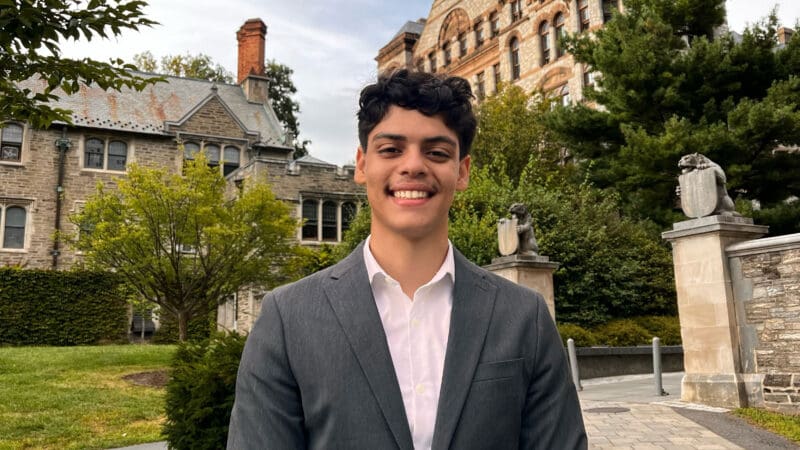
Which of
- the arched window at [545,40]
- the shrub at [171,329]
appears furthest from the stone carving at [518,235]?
the arched window at [545,40]

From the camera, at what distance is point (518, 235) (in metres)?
13.1

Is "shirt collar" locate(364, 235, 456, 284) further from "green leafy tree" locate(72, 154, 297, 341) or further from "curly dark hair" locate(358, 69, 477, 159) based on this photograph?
"green leafy tree" locate(72, 154, 297, 341)

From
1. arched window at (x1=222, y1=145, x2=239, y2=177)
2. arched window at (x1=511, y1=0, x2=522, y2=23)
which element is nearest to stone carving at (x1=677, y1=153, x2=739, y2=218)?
arched window at (x1=222, y1=145, x2=239, y2=177)

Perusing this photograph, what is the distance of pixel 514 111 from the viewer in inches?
1059

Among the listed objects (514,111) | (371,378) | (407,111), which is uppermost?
(514,111)

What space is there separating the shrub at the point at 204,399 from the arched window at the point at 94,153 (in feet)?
87.0

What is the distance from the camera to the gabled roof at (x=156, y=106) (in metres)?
28.8

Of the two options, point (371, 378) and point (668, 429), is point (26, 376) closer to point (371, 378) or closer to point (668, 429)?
point (668, 429)

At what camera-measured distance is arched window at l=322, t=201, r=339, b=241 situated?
28156 mm

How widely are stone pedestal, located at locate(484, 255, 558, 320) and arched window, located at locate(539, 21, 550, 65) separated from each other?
24.5 meters

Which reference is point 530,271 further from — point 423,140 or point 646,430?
point 423,140

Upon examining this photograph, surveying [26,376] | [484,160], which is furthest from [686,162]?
[484,160]

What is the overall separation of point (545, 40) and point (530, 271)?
25637 mm

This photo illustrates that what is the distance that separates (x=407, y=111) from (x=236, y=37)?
3735cm
